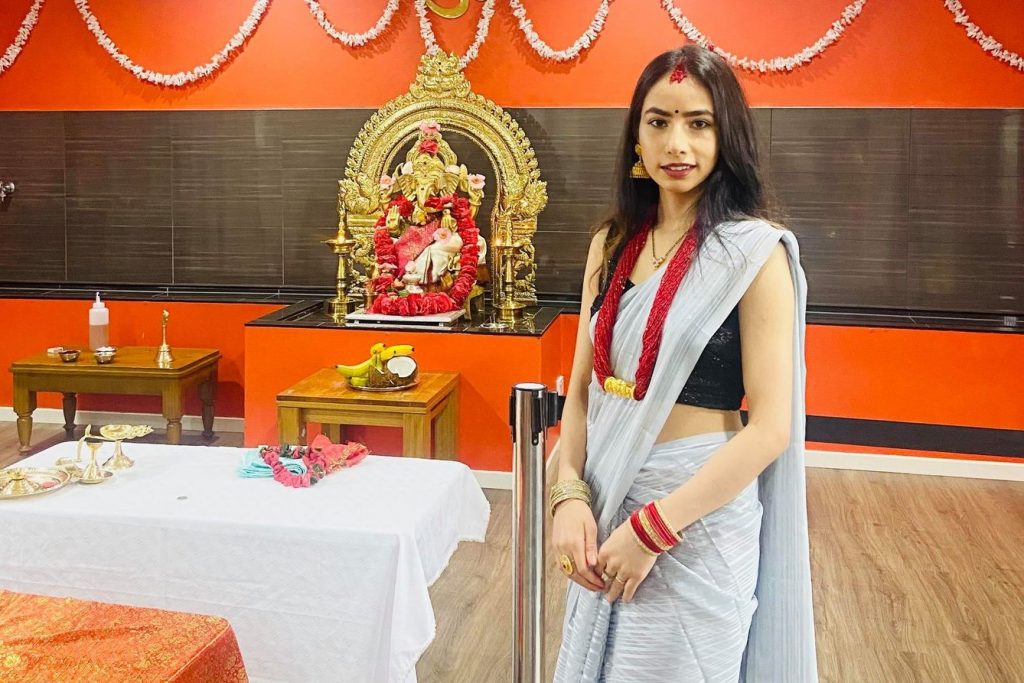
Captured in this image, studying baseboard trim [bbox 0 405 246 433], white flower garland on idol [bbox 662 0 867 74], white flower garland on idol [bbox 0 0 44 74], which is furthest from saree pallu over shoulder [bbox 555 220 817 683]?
white flower garland on idol [bbox 0 0 44 74]

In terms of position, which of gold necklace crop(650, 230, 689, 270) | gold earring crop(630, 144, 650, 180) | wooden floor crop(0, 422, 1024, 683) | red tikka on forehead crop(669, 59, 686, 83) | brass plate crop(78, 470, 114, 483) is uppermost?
red tikka on forehead crop(669, 59, 686, 83)

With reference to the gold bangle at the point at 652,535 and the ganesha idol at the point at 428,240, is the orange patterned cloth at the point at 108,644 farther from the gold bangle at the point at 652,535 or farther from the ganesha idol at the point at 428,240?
the ganesha idol at the point at 428,240

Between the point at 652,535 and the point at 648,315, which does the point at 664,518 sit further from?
the point at 648,315

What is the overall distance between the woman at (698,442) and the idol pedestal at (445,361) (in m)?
3.17

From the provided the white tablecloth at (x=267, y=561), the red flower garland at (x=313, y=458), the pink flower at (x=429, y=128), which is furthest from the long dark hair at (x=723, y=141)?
the pink flower at (x=429, y=128)

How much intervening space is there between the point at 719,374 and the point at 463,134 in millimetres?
4352

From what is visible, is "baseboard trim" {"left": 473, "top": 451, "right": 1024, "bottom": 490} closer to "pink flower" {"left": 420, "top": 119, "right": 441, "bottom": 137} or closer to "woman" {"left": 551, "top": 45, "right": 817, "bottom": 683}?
"pink flower" {"left": 420, "top": 119, "right": 441, "bottom": 137}

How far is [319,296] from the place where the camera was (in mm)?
6109

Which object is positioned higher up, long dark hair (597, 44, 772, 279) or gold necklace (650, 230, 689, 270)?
long dark hair (597, 44, 772, 279)

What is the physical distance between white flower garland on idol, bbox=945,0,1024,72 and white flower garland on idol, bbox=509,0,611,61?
5.92 ft

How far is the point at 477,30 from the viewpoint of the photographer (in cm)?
578

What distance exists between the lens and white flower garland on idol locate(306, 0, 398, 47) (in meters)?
5.83

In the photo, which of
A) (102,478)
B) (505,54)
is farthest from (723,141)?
(505,54)

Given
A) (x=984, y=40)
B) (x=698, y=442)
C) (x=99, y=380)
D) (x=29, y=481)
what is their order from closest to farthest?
(x=698, y=442)
(x=29, y=481)
(x=984, y=40)
(x=99, y=380)
